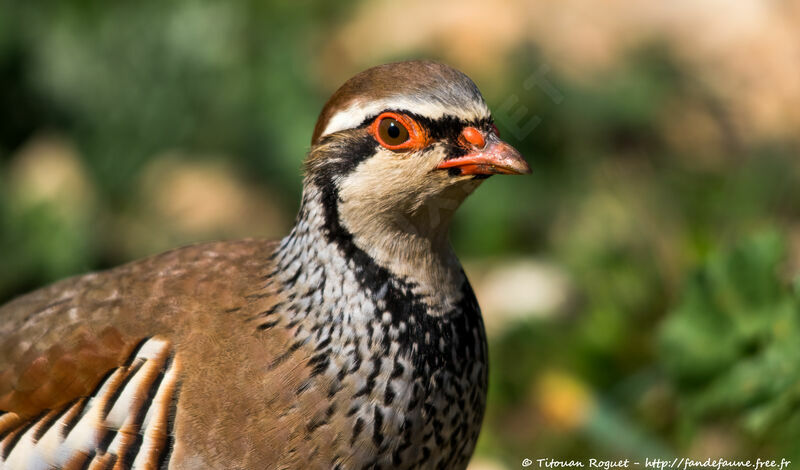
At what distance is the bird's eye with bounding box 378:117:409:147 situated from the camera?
252 centimetres

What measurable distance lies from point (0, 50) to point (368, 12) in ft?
7.28

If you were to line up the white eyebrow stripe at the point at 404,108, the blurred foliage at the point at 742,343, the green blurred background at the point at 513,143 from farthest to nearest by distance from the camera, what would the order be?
the green blurred background at the point at 513,143, the blurred foliage at the point at 742,343, the white eyebrow stripe at the point at 404,108

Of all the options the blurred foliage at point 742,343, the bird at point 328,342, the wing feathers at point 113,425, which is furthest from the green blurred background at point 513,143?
the wing feathers at point 113,425

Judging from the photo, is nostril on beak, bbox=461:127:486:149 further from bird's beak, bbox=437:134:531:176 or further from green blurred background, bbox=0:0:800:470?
green blurred background, bbox=0:0:800:470

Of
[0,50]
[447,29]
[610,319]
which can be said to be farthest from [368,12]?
[610,319]

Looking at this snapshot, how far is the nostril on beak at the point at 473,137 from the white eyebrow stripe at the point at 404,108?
0.09ft

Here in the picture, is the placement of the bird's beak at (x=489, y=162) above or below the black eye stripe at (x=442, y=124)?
below

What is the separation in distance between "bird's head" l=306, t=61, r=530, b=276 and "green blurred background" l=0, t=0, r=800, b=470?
4.84 ft

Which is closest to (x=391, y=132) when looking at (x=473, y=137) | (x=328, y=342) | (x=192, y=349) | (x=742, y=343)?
(x=473, y=137)

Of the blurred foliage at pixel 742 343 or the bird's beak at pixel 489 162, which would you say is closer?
the bird's beak at pixel 489 162

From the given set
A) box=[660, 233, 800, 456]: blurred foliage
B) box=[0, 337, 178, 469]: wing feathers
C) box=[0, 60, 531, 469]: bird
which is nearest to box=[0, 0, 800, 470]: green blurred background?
box=[660, 233, 800, 456]: blurred foliage

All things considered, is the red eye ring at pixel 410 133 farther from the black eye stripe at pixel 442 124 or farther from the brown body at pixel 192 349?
the brown body at pixel 192 349

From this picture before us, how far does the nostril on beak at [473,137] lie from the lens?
8.25ft

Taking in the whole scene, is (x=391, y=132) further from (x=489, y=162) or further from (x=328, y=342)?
Answer: (x=328, y=342)
